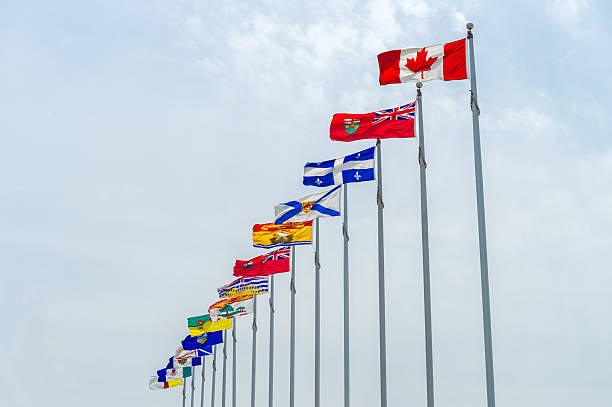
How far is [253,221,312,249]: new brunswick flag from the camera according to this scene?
38406 millimetres

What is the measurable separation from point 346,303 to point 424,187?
9.43m

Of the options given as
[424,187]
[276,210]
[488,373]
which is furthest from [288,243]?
[488,373]

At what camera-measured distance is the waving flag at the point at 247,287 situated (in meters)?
45.4

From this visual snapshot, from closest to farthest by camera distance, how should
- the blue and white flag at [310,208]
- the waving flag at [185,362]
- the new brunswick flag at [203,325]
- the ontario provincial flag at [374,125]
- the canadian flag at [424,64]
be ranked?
the canadian flag at [424,64]
the ontario provincial flag at [374,125]
the blue and white flag at [310,208]
the new brunswick flag at [203,325]
the waving flag at [185,362]

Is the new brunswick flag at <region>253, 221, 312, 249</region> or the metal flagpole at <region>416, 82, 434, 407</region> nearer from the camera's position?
the metal flagpole at <region>416, 82, 434, 407</region>

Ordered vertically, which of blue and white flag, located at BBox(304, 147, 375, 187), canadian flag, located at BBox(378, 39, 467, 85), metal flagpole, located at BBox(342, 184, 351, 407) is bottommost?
metal flagpole, located at BBox(342, 184, 351, 407)

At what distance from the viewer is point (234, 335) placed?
54.2m

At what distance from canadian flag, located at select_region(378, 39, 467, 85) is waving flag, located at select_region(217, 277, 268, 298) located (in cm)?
2106

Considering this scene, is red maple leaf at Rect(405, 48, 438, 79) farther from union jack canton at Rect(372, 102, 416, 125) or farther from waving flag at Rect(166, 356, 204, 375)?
waving flag at Rect(166, 356, 204, 375)

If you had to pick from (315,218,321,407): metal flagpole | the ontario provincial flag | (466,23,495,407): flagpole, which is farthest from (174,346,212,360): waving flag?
(466,23,495,407): flagpole

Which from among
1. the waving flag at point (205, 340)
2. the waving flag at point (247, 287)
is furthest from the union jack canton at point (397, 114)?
the waving flag at point (205, 340)

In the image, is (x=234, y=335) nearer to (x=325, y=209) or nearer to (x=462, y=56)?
(x=325, y=209)

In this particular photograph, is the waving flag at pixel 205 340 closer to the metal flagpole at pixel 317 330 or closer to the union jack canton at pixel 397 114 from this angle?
the metal flagpole at pixel 317 330

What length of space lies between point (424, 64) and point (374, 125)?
12.0 feet
